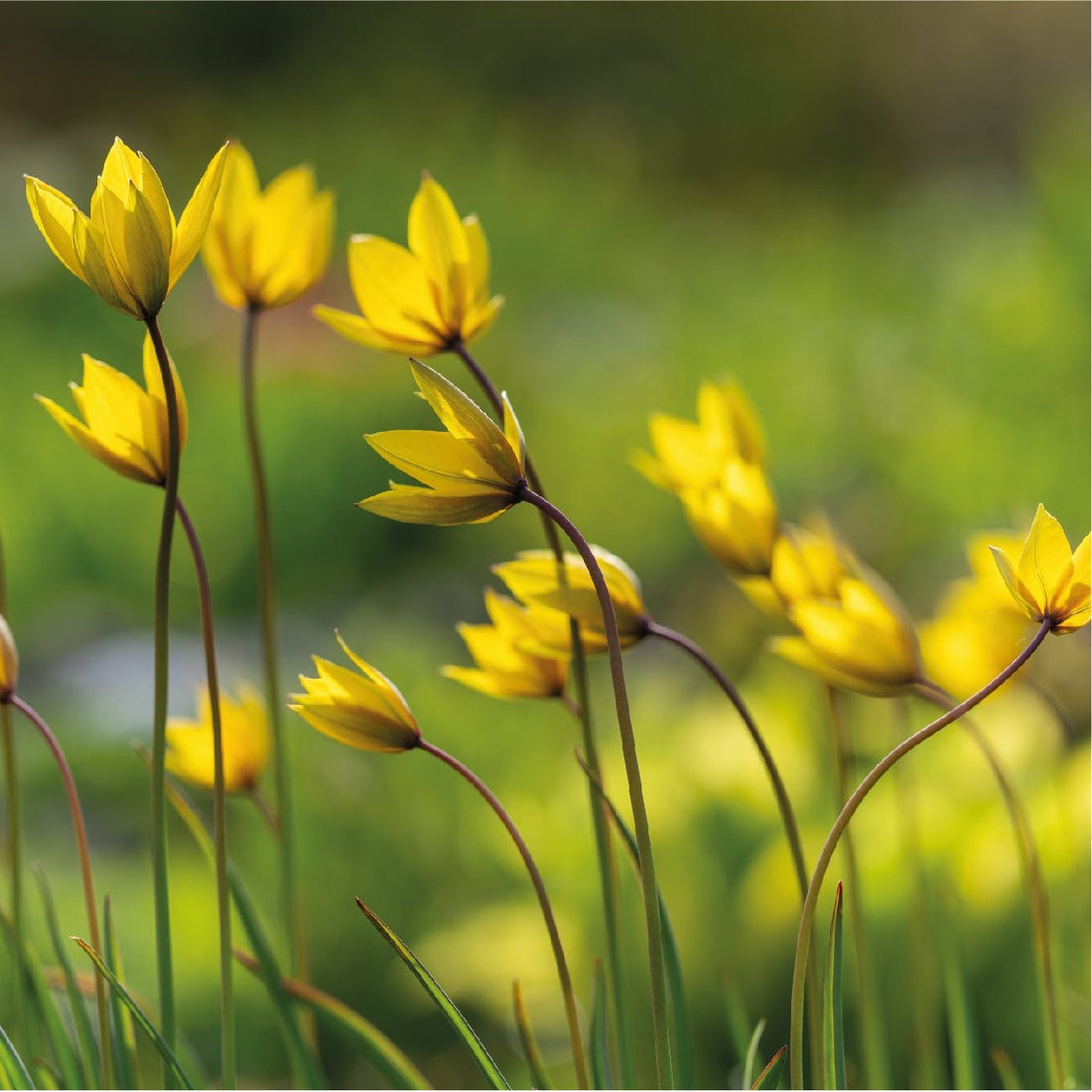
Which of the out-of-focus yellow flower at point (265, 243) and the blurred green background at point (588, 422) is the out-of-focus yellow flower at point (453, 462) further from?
the blurred green background at point (588, 422)

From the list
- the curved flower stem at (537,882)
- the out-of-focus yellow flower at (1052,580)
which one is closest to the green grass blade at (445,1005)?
the curved flower stem at (537,882)

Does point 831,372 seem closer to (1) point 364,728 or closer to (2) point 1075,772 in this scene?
(2) point 1075,772

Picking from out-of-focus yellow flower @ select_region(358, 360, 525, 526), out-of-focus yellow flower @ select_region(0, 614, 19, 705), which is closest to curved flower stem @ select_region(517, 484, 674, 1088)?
out-of-focus yellow flower @ select_region(358, 360, 525, 526)

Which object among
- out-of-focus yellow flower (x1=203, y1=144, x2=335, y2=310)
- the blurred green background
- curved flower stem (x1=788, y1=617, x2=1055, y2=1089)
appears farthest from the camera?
the blurred green background

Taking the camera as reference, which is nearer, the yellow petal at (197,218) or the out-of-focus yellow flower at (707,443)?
the yellow petal at (197,218)

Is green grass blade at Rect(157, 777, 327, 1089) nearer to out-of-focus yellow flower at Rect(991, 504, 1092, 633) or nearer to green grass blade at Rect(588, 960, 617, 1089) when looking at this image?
green grass blade at Rect(588, 960, 617, 1089)

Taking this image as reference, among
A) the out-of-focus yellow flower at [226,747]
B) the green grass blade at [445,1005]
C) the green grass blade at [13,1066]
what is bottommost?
the green grass blade at [13,1066]
